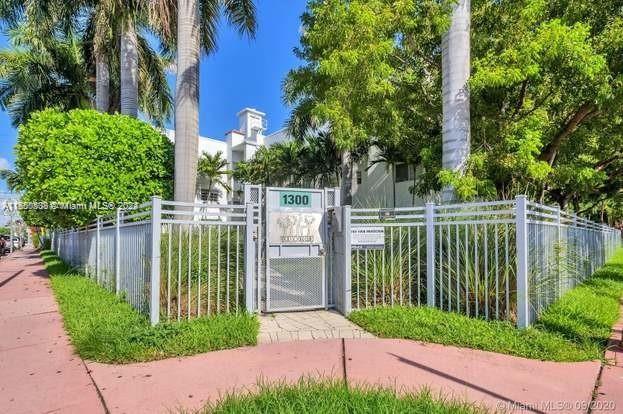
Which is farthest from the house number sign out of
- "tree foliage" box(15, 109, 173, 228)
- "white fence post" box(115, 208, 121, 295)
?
"tree foliage" box(15, 109, 173, 228)

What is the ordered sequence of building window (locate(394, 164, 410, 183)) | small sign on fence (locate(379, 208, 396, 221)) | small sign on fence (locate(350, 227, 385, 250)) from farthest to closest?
building window (locate(394, 164, 410, 183))
small sign on fence (locate(379, 208, 396, 221))
small sign on fence (locate(350, 227, 385, 250))

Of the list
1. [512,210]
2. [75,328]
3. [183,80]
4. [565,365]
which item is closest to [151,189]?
[183,80]

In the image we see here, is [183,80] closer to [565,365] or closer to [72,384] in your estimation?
[72,384]

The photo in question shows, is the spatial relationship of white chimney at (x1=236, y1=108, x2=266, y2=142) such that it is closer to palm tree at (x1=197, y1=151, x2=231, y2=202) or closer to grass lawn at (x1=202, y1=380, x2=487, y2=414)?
palm tree at (x1=197, y1=151, x2=231, y2=202)

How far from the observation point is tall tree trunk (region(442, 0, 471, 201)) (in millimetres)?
7141

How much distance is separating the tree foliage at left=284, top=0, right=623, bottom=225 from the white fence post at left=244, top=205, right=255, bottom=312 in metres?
2.75

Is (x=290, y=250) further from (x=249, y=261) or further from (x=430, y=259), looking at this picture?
(x=430, y=259)

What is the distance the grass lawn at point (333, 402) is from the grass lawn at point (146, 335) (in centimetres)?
161

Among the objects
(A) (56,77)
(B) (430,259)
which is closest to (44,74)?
(A) (56,77)

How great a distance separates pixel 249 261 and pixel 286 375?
7.87 feet

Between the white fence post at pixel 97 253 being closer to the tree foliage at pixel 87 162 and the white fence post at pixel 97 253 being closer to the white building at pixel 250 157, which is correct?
the tree foliage at pixel 87 162

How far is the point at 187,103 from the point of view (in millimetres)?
9031

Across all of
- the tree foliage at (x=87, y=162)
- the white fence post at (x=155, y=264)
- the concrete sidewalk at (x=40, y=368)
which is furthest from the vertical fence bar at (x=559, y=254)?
the tree foliage at (x=87, y=162)

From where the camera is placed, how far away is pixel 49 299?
351 inches
